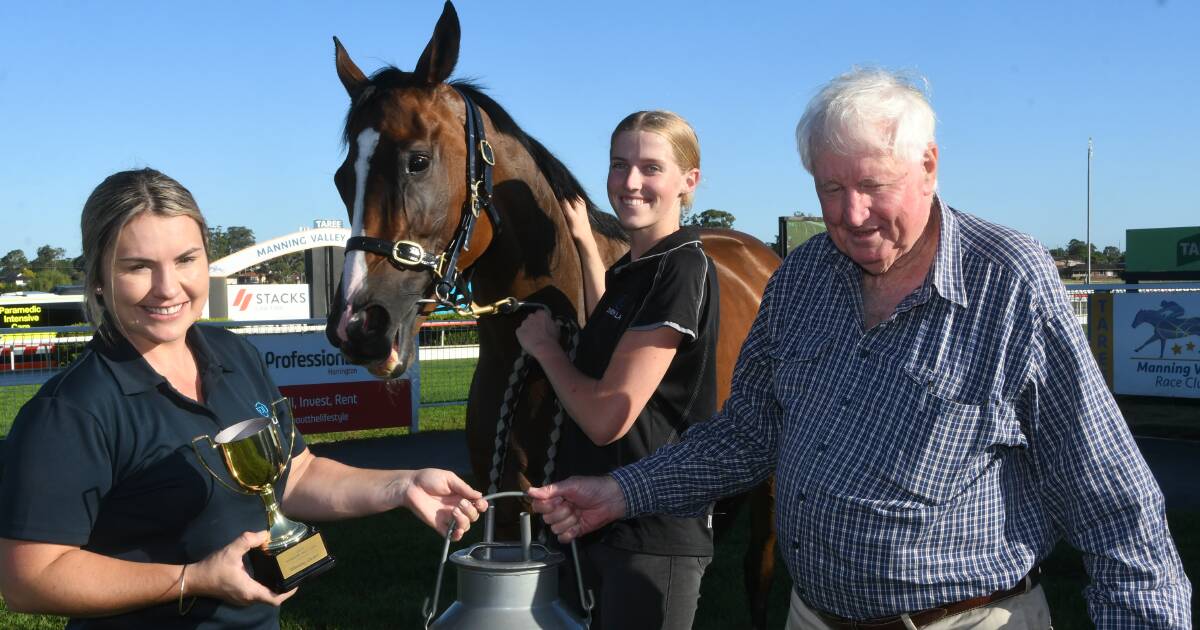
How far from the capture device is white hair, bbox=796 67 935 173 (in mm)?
1856

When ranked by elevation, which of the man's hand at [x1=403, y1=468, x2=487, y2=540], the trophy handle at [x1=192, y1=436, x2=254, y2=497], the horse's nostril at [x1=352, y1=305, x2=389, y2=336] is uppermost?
the horse's nostril at [x1=352, y1=305, x2=389, y2=336]

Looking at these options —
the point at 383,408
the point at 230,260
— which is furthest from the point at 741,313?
the point at 230,260

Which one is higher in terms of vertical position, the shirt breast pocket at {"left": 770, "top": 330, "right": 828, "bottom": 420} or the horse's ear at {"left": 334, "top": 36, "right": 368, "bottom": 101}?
the horse's ear at {"left": 334, "top": 36, "right": 368, "bottom": 101}

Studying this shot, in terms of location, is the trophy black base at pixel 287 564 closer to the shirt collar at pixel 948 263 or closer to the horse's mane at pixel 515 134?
the shirt collar at pixel 948 263

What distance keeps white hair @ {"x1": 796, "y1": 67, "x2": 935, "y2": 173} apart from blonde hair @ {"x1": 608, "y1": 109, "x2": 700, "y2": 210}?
759mm

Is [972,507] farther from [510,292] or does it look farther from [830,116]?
[510,292]

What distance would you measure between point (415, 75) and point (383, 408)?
8.68 m

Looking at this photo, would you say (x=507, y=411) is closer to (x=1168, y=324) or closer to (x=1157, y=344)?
(x=1168, y=324)

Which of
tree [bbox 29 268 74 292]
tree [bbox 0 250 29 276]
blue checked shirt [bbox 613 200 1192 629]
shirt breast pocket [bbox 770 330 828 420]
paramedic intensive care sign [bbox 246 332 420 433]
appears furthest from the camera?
tree [bbox 0 250 29 276]

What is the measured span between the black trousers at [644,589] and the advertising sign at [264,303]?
28.2 m

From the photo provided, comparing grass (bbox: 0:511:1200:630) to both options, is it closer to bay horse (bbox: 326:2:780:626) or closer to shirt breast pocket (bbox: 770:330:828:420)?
bay horse (bbox: 326:2:780:626)

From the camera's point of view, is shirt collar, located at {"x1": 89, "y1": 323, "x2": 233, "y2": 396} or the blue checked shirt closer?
the blue checked shirt

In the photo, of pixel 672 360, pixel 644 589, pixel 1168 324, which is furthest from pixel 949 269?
pixel 1168 324

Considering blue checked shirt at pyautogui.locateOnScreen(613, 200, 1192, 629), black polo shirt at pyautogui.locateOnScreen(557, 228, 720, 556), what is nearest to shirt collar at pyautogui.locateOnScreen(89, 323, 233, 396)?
black polo shirt at pyautogui.locateOnScreen(557, 228, 720, 556)
